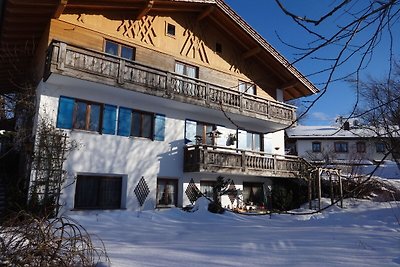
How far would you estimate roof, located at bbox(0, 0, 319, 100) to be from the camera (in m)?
11.9

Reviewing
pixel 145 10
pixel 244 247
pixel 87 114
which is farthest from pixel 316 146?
pixel 244 247

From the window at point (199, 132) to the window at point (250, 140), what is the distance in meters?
1.80

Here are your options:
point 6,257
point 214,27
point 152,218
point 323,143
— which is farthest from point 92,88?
point 323,143

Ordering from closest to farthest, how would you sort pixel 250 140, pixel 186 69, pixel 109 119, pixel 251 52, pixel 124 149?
1. pixel 109 119
2. pixel 124 149
3. pixel 186 69
4. pixel 250 140
5. pixel 251 52

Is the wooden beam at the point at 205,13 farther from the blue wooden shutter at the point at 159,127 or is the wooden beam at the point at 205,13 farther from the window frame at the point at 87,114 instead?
the window frame at the point at 87,114

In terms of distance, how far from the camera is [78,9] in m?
13.1

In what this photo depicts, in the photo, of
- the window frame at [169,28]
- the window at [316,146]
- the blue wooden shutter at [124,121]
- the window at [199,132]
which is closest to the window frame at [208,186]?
the window at [199,132]

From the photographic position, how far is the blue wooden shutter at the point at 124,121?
44.5 ft

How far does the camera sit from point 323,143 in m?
38.0

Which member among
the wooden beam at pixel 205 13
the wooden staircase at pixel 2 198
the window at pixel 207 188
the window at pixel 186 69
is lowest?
the wooden staircase at pixel 2 198

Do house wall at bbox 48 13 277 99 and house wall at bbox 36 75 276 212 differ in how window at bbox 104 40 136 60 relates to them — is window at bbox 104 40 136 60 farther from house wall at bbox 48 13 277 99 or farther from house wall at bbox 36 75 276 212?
house wall at bbox 36 75 276 212

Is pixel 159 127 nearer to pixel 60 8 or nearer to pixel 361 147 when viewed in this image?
pixel 60 8

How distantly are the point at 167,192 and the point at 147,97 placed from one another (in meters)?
4.14

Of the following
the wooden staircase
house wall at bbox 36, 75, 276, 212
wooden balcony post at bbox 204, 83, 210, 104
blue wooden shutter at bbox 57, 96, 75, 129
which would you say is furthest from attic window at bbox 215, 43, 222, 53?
the wooden staircase
